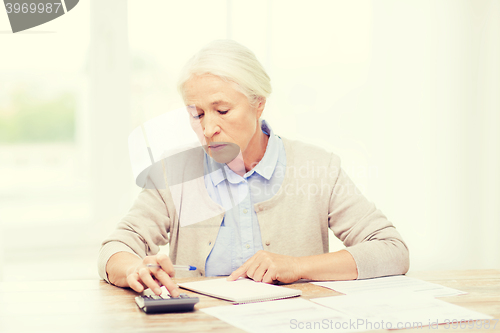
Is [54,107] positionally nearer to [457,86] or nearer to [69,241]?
[69,241]

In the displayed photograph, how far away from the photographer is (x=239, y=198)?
1457 millimetres

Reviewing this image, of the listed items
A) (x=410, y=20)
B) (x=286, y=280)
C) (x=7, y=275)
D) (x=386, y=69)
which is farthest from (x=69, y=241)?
(x=410, y=20)

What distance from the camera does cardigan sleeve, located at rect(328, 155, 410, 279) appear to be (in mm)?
1213

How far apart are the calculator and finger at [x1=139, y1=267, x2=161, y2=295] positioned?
0.15ft

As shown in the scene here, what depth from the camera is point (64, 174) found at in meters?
2.68

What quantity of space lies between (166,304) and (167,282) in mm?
97

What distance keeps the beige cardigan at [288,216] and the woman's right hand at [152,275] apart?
0.28 metres

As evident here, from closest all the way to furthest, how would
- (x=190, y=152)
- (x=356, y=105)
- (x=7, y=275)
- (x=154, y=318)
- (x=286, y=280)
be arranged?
1. (x=154, y=318)
2. (x=286, y=280)
3. (x=190, y=152)
4. (x=7, y=275)
5. (x=356, y=105)

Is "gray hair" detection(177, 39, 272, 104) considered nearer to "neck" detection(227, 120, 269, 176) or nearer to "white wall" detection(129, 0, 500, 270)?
"neck" detection(227, 120, 269, 176)

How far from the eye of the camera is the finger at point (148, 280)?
933mm

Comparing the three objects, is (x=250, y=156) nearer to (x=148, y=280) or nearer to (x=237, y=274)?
(x=237, y=274)

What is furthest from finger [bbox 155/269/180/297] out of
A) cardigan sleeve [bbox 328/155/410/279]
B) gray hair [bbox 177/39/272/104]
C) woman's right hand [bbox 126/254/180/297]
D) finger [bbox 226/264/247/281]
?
gray hair [bbox 177/39/272/104]

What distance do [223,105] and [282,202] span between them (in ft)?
1.19

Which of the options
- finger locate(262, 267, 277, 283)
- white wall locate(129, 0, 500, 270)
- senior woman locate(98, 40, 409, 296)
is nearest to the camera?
finger locate(262, 267, 277, 283)
